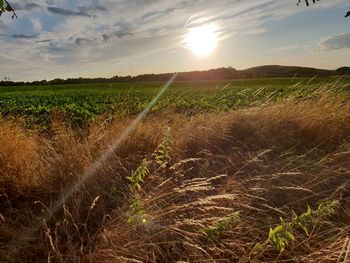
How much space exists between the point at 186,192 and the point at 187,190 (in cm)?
47

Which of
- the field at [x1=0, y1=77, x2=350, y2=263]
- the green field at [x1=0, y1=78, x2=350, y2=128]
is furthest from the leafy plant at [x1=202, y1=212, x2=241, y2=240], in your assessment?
the green field at [x1=0, y1=78, x2=350, y2=128]

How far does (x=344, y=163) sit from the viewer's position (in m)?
5.21

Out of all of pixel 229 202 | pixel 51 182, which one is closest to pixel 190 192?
pixel 229 202

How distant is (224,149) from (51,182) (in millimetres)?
2785

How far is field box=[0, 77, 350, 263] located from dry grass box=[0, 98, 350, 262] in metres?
0.02

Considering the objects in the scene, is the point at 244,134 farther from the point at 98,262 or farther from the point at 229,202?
the point at 98,262

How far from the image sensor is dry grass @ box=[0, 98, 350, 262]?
126 inches

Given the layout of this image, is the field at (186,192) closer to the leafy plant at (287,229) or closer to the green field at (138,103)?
the leafy plant at (287,229)

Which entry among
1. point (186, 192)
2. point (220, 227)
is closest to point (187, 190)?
point (186, 192)

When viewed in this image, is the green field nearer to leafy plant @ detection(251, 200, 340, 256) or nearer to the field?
the field

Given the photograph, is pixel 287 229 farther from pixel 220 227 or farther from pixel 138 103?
pixel 138 103

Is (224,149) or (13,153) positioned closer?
(13,153)

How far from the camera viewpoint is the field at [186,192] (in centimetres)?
317

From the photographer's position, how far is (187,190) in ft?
13.2
